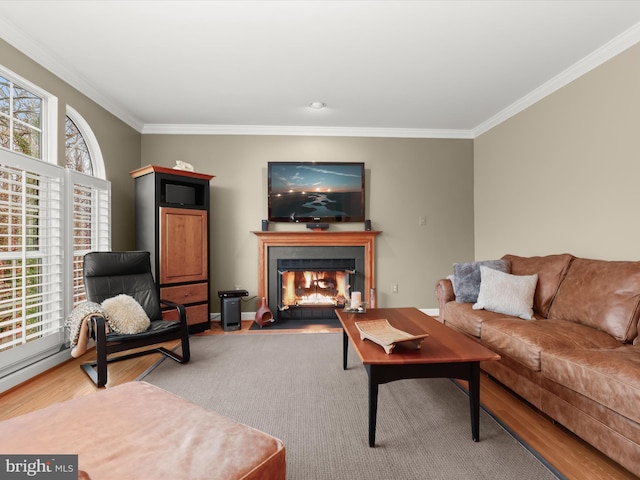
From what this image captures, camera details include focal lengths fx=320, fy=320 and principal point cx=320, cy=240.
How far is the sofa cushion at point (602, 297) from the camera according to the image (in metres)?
2.07

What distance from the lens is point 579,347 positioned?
193 cm

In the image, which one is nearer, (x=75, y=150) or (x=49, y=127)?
(x=49, y=127)

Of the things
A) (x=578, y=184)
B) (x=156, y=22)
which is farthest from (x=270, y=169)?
(x=578, y=184)

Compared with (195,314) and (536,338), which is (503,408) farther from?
(195,314)

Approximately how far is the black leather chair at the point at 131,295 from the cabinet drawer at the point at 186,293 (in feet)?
1.46

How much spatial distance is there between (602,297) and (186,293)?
385 centimetres

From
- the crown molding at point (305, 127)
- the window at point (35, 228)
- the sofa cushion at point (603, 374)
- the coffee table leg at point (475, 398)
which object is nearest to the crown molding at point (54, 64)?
the crown molding at point (305, 127)

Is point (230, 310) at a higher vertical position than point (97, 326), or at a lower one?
lower

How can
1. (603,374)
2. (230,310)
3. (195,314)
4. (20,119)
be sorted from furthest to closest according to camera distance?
(230,310), (195,314), (20,119), (603,374)

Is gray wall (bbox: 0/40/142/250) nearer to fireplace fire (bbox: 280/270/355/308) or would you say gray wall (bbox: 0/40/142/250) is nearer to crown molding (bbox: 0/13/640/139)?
crown molding (bbox: 0/13/640/139)

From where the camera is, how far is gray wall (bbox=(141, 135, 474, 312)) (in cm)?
437

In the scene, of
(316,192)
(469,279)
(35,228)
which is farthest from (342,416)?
(316,192)

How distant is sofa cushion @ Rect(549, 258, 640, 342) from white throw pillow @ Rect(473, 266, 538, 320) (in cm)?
20

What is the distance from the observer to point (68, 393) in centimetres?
233
